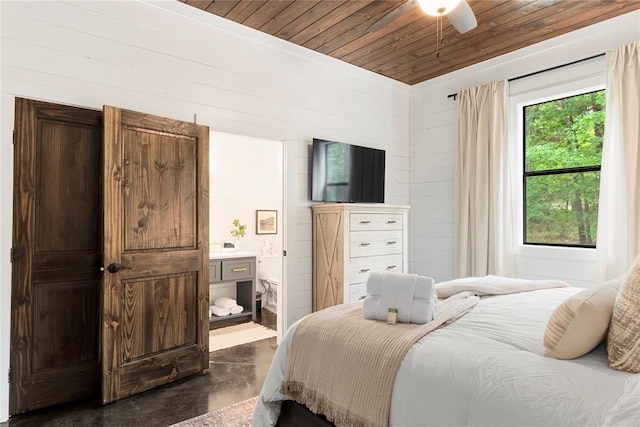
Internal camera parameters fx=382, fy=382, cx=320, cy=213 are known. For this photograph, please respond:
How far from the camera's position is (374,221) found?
150 inches

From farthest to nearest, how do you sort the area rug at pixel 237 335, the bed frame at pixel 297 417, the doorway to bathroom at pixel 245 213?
the doorway to bathroom at pixel 245 213
the area rug at pixel 237 335
the bed frame at pixel 297 417

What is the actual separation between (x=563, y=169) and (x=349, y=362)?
326cm

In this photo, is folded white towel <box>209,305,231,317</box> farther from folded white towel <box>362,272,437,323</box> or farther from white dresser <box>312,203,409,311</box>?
folded white towel <box>362,272,437,323</box>

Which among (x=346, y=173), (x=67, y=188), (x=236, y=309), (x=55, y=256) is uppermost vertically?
(x=346, y=173)

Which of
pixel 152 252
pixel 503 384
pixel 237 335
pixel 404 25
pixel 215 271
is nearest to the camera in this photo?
pixel 503 384

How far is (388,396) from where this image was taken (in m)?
1.39

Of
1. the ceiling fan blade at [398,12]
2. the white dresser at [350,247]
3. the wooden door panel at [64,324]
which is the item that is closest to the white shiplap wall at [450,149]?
the white dresser at [350,247]

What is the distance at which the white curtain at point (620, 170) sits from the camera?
122 inches

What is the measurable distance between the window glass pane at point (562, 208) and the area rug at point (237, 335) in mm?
2957

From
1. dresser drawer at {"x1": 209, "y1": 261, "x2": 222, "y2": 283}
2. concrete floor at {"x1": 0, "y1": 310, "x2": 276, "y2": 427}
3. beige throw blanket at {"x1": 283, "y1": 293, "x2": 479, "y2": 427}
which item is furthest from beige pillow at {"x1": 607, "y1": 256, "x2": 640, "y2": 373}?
dresser drawer at {"x1": 209, "y1": 261, "x2": 222, "y2": 283}

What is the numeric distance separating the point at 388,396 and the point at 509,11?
3172 mm

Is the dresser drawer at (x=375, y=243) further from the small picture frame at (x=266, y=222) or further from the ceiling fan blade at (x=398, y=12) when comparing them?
the small picture frame at (x=266, y=222)

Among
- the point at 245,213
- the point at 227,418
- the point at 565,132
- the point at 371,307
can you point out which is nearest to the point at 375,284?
the point at 371,307

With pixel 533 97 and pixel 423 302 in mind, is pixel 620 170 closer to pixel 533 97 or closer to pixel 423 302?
pixel 533 97
